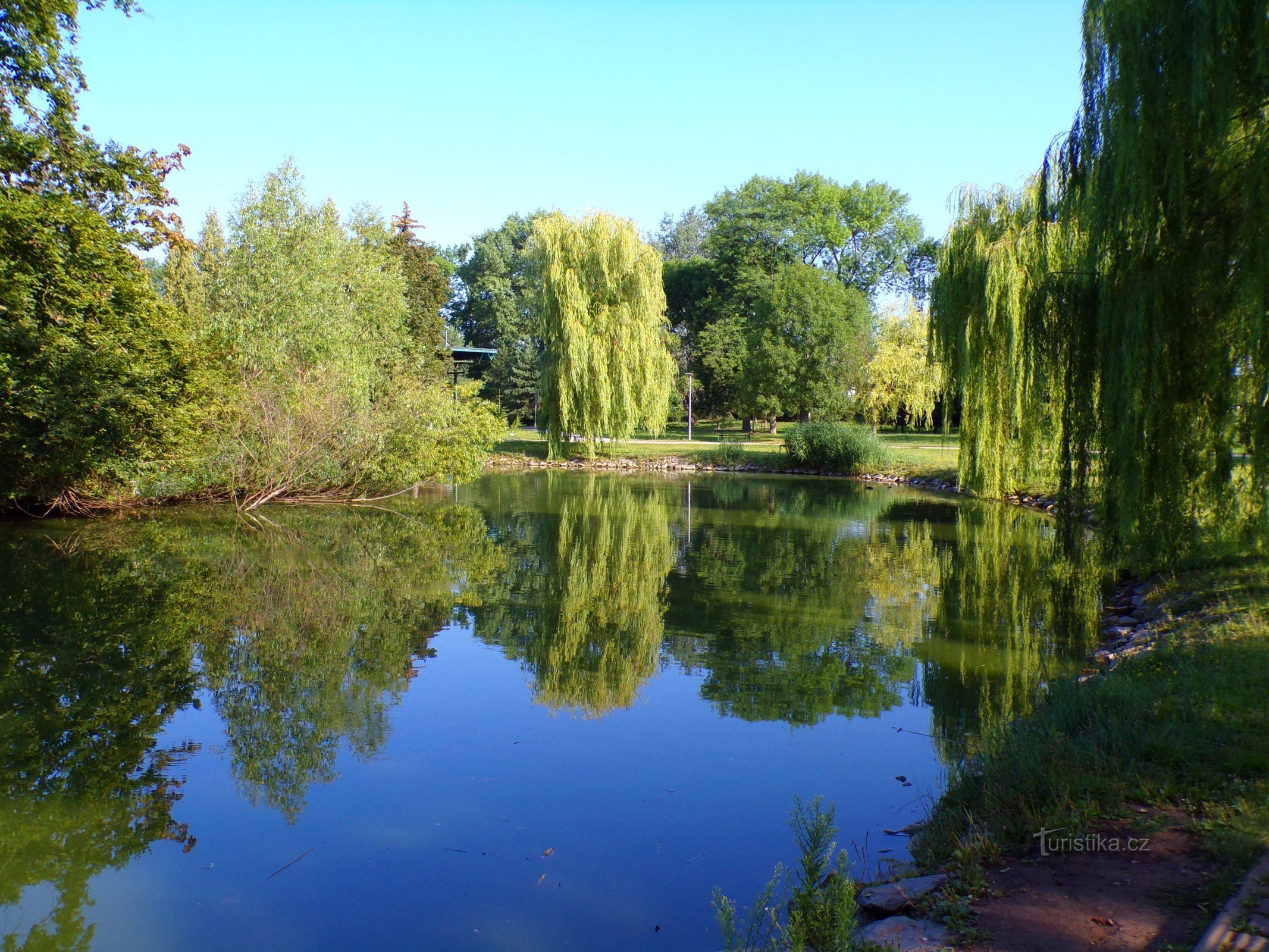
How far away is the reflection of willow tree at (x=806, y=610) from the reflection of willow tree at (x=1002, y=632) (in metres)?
0.38

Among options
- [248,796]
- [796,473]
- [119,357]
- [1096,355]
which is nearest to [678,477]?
[796,473]

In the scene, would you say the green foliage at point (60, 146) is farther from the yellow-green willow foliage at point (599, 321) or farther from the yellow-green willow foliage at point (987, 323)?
the yellow-green willow foliage at point (599, 321)

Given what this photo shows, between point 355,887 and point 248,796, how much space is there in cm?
160

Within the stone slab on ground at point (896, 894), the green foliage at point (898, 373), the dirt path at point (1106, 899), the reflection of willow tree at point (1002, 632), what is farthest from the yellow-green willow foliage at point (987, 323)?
the green foliage at point (898, 373)

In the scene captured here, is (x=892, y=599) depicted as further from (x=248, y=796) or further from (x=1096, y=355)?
(x=248, y=796)

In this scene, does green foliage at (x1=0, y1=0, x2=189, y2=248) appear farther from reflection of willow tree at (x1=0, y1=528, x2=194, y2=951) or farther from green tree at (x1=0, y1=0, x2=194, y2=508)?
reflection of willow tree at (x1=0, y1=528, x2=194, y2=951)

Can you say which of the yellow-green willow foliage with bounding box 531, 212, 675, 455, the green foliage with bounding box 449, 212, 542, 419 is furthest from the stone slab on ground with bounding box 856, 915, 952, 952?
the green foliage with bounding box 449, 212, 542, 419

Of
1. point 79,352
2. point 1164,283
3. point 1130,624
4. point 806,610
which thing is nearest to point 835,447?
point 806,610

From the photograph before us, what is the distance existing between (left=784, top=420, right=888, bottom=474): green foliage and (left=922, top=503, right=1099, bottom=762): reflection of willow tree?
1739 cm

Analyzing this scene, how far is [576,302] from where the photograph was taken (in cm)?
3412

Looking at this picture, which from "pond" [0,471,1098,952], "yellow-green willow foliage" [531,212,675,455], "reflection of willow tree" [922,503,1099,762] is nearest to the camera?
"pond" [0,471,1098,952]

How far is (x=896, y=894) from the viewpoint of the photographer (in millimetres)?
4285

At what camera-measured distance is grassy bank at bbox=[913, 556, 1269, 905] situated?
14.6ft

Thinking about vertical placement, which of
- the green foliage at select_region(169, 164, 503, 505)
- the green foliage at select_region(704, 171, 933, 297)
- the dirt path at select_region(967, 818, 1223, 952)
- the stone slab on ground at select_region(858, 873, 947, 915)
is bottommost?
the stone slab on ground at select_region(858, 873, 947, 915)
